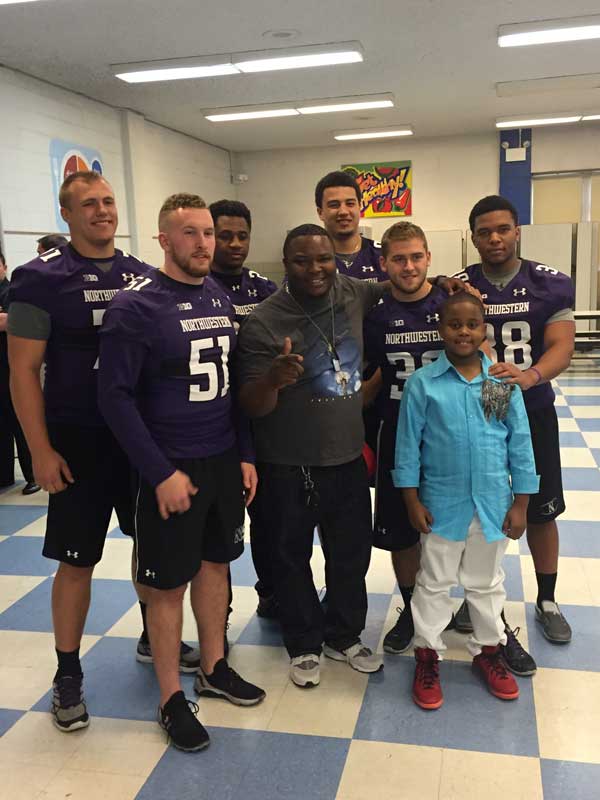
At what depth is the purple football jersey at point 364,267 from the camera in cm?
284

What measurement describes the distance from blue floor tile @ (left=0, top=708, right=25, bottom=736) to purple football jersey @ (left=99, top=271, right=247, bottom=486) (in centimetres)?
102

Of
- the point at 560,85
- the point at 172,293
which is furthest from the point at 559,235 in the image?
the point at 172,293

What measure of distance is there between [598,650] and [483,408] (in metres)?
1.08

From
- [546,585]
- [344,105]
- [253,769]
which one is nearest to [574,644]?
[546,585]

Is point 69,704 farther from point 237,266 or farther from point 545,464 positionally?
point 545,464

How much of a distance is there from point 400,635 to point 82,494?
4.35 feet

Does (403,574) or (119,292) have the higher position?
(119,292)

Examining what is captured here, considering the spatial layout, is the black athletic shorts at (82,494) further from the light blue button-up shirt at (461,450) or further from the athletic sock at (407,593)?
the athletic sock at (407,593)

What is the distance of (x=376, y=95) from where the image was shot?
25.8 ft

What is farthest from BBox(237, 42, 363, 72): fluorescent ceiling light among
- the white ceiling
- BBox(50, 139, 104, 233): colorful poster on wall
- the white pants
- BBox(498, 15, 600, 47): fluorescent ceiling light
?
the white pants

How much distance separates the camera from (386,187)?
448 inches

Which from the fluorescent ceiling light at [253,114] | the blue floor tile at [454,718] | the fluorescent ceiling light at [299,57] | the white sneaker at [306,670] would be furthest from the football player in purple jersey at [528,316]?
the fluorescent ceiling light at [253,114]

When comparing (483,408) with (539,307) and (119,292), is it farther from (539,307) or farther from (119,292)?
(119,292)

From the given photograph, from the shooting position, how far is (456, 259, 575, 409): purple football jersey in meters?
2.46
